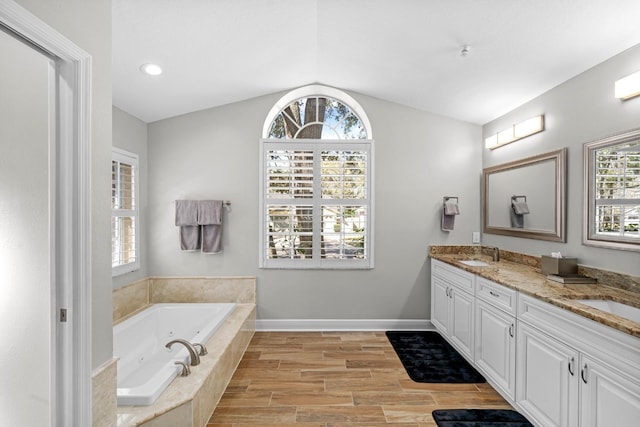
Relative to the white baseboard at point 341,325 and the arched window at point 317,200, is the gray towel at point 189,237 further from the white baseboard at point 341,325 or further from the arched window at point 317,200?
the white baseboard at point 341,325

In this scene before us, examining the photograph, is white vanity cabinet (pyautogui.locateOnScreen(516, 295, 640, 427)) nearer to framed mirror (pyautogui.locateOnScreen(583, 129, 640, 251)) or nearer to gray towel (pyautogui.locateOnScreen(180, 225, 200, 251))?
framed mirror (pyautogui.locateOnScreen(583, 129, 640, 251))

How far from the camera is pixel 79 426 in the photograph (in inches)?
51.3

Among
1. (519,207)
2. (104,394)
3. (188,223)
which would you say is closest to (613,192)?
(519,207)

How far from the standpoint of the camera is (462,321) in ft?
9.82

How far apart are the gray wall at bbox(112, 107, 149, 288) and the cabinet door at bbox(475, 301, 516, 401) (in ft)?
10.8

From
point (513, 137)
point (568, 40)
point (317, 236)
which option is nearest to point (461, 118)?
point (513, 137)

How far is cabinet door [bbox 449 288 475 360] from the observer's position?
2.84 m

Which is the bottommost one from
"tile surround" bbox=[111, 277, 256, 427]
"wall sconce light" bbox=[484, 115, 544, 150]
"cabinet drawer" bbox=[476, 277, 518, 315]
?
"tile surround" bbox=[111, 277, 256, 427]

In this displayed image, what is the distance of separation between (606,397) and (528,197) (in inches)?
73.5

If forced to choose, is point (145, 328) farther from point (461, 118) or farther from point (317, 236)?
point (461, 118)

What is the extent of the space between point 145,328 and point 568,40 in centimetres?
414

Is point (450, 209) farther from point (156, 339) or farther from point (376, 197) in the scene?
point (156, 339)

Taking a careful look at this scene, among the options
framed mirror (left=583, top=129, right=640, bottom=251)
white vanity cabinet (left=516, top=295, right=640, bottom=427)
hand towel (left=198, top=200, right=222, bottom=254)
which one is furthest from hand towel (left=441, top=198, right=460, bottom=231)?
hand towel (left=198, top=200, right=222, bottom=254)

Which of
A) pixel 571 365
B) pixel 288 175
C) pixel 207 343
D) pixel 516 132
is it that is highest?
pixel 516 132
